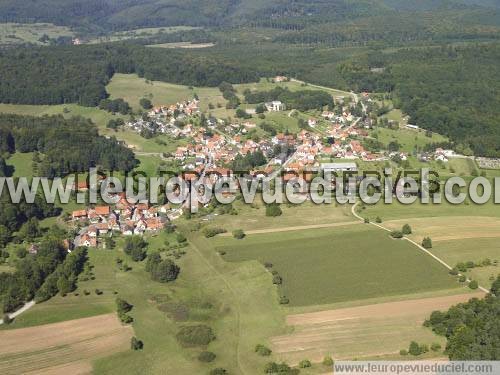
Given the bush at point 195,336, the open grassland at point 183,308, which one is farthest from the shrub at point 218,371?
the bush at point 195,336

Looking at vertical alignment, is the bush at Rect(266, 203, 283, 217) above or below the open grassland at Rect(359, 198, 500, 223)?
above

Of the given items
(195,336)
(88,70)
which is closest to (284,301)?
(195,336)

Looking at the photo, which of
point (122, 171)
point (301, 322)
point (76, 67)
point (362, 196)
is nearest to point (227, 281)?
point (301, 322)

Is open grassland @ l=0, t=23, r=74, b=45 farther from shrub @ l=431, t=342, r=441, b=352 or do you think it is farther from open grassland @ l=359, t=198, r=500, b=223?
shrub @ l=431, t=342, r=441, b=352

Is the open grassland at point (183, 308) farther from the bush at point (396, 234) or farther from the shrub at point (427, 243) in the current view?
the shrub at point (427, 243)

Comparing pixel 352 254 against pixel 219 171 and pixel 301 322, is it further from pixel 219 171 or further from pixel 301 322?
pixel 219 171

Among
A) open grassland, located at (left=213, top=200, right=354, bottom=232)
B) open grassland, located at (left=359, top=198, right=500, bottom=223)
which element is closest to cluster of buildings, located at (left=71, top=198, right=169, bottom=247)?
open grassland, located at (left=213, top=200, right=354, bottom=232)
